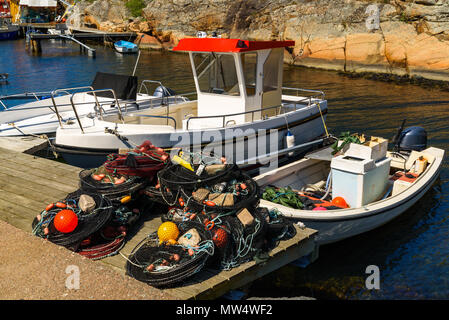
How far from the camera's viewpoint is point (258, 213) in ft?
20.6

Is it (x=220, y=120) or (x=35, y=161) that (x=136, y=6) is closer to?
(x=220, y=120)

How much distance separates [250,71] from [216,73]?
0.81m

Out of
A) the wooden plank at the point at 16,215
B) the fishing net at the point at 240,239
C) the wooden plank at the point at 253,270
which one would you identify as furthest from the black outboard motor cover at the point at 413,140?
the wooden plank at the point at 16,215

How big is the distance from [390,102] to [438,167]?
410 inches

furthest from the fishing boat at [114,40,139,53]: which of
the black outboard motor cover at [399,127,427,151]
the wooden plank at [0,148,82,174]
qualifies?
the black outboard motor cover at [399,127,427,151]

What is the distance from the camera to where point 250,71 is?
10.4m

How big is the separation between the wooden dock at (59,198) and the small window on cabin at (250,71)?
4315mm

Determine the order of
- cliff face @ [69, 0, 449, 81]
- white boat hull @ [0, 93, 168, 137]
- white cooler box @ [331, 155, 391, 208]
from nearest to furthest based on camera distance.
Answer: white cooler box @ [331, 155, 391, 208], white boat hull @ [0, 93, 168, 137], cliff face @ [69, 0, 449, 81]

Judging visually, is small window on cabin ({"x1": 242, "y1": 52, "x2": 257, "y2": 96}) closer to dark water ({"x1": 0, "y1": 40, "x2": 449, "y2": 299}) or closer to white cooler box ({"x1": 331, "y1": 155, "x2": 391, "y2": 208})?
white cooler box ({"x1": 331, "y1": 155, "x2": 391, "y2": 208})

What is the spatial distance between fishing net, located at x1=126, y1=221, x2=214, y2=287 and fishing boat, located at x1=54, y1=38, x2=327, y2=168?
161 inches

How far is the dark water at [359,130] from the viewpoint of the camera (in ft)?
24.8

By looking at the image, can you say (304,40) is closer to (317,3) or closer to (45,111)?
(317,3)

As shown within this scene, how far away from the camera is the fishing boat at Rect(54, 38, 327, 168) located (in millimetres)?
9352

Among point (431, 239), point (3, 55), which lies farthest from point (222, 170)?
point (3, 55)
